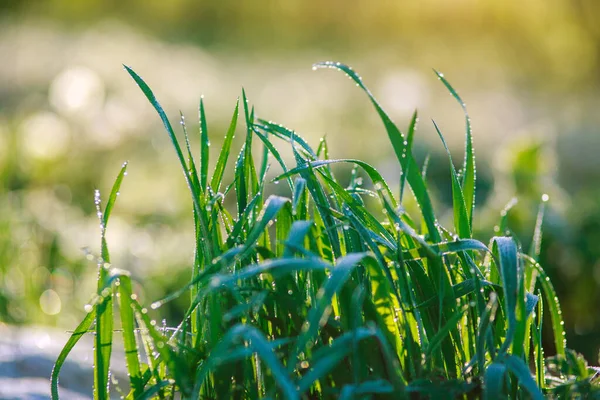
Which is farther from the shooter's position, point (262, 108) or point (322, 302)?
point (262, 108)

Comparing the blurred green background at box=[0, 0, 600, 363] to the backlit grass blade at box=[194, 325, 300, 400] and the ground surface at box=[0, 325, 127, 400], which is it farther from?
the ground surface at box=[0, 325, 127, 400]

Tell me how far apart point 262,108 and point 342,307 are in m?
9.37

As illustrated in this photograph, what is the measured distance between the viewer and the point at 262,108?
1038 cm

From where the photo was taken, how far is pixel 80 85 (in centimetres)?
630

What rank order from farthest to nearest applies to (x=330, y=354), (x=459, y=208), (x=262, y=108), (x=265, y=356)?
(x=262, y=108) < (x=459, y=208) < (x=330, y=354) < (x=265, y=356)

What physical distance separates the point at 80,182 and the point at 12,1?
57.0ft

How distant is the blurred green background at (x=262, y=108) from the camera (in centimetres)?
384

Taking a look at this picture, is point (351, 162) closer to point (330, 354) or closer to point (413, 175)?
point (413, 175)

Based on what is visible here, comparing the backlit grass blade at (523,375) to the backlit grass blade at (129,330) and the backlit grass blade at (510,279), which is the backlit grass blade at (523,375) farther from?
the backlit grass blade at (129,330)

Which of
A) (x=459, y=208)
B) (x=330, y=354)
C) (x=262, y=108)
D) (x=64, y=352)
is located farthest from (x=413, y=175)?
(x=262, y=108)

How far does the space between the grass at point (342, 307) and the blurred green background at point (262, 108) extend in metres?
0.21

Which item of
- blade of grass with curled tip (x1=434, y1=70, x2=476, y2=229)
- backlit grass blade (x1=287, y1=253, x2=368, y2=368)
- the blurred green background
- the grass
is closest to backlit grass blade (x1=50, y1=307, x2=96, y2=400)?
the grass

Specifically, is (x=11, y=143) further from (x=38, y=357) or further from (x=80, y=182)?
(x=38, y=357)

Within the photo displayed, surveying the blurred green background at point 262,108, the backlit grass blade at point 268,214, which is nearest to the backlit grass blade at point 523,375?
the backlit grass blade at point 268,214
